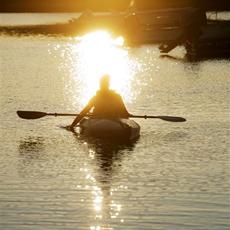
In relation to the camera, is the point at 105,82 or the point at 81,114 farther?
the point at 81,114

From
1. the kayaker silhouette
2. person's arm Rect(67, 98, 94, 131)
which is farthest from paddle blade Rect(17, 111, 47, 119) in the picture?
the kayaker silhouette

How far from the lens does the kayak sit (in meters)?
33.5

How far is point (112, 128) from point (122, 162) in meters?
3.37

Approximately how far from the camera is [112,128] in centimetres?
3350

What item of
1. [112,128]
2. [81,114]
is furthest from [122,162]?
[81,114]

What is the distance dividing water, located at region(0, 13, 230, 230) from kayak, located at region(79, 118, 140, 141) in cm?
49

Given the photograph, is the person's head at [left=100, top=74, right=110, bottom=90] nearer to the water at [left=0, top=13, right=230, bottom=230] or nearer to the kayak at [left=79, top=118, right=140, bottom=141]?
the kayak at [left=79, top=118, right=140, bottom=141]

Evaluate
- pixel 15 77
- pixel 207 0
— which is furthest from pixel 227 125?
pixel 207 0

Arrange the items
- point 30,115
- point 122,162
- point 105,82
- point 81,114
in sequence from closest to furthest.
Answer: point 122,162 → point 105,82 → point 81,114 → point 30,115

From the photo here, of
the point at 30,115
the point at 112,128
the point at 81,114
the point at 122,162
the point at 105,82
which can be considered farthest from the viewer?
the point at 30,115

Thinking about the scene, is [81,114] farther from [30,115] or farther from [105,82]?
[30,115]

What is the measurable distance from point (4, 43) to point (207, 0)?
234ft

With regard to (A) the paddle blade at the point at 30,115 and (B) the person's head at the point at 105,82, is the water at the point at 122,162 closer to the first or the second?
(A) the paddle blade at the point at 30,115

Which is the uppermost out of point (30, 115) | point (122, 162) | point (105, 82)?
point (105, 82)
